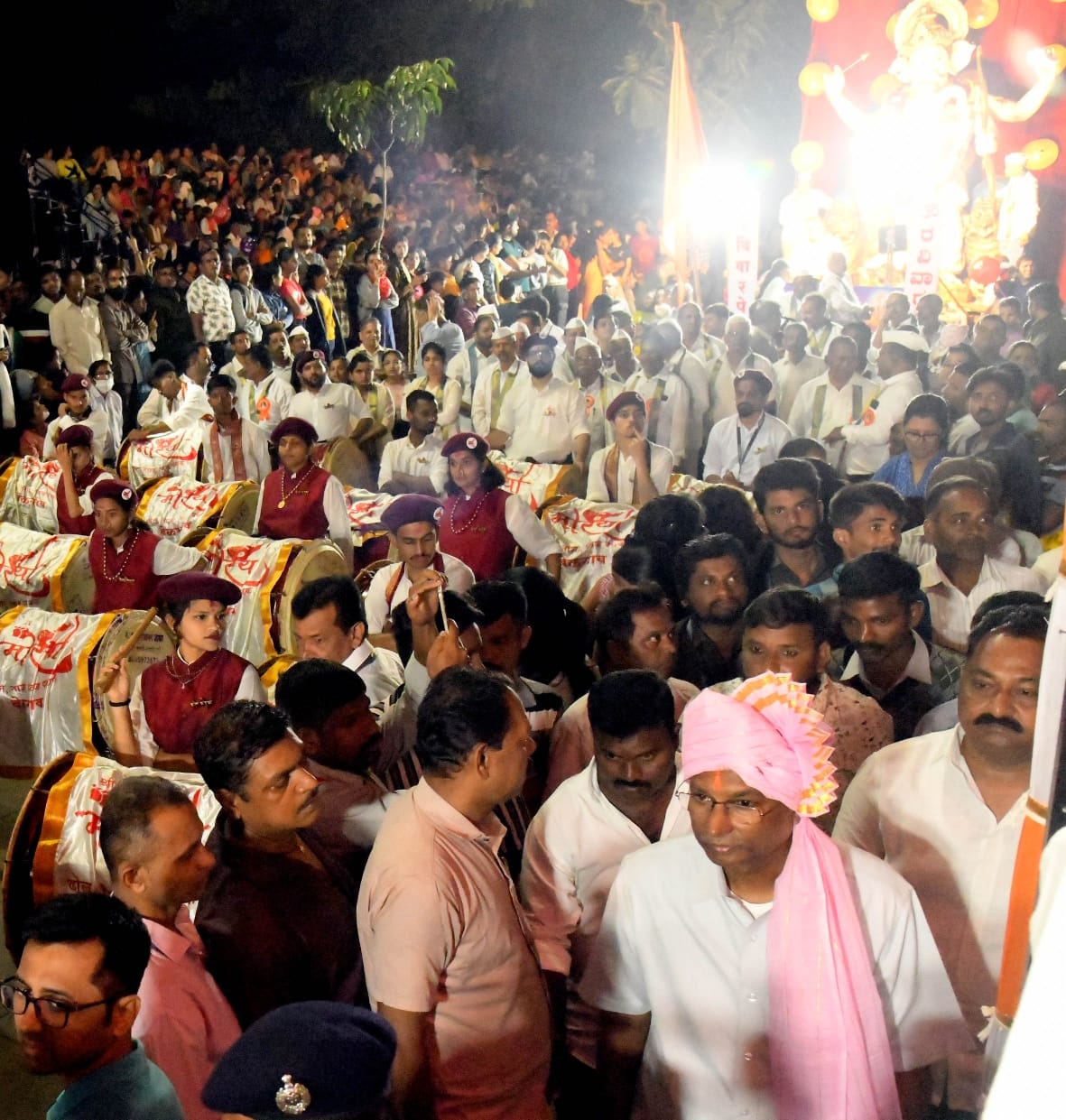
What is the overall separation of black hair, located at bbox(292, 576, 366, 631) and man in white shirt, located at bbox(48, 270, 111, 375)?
8.35 m

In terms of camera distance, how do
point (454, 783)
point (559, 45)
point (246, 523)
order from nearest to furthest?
point (454, 783)
point (246, 523)
point (559, 45)

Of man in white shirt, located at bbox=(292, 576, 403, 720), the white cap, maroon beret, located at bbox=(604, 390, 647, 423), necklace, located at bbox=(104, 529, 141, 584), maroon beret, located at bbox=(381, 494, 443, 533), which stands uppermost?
the white cap

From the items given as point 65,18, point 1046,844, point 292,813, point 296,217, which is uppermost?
point 65,18

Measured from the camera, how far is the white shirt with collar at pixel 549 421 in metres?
9.10

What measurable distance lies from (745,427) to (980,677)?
488cm

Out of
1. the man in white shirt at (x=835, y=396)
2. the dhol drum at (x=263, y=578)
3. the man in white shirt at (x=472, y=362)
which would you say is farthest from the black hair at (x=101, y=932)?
the man in white shirt at (x=472, y=362)

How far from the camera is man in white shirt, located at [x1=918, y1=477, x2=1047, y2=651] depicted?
175 inches

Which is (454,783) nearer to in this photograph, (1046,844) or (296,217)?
(1046,844)

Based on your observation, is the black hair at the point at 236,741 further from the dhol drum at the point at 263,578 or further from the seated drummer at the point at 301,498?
the seated drummer at the point at 301,498

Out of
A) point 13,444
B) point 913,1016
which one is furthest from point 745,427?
point 13,444

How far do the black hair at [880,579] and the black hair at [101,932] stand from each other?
95.4 inches

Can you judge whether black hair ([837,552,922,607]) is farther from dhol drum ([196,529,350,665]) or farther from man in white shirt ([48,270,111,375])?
man in white shirt ([48,270,111,375])

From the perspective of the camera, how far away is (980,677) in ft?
9.57

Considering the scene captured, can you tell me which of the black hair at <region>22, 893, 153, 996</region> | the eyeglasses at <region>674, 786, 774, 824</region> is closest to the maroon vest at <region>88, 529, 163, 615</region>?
the black hair at <region>22, 893, 153, 996</region>
